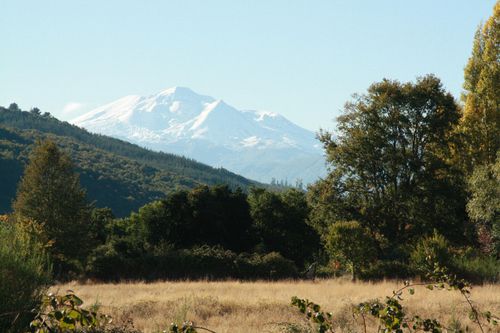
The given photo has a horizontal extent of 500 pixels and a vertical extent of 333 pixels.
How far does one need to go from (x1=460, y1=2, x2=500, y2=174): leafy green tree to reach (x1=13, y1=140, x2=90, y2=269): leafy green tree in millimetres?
25642

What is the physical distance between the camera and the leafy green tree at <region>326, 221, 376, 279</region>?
29.1 meters

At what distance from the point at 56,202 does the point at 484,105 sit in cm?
2856

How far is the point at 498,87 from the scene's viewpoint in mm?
35188

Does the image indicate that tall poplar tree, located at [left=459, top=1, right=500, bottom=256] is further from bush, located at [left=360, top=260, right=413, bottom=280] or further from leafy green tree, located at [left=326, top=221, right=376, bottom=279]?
leafy green tree, located at [left=326, top=221, right=376, bottom=279]

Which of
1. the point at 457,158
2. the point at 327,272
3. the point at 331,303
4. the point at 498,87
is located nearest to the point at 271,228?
the point at 327,272

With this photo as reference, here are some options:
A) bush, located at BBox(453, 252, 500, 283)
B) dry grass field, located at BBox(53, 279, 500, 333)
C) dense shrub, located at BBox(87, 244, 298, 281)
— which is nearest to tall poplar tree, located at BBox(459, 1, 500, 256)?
bush, located at BBox(453, 252, 500, 283)

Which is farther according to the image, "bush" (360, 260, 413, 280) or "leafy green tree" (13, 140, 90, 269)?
"leafy green tree" (13, 140, 90, 269)

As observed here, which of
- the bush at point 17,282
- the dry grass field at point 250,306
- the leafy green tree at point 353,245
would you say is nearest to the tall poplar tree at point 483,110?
the leafy green tree at point 353,245

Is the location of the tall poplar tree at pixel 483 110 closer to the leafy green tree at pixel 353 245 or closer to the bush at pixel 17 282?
the leafy green tree at pixel 353 245

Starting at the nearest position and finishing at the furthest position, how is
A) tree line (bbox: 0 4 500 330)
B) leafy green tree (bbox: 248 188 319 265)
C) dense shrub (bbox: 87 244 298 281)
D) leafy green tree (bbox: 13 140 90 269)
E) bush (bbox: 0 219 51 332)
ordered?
1. bush (bbox: 0 219 51 332)
2. tree line (bbox: 0 4 500 330)
3. dense shrub (bbox: 87 244 298 281)
4. leafy green tree (bbox: 13 140 90 269)
5. leafy green tree (bbox: 248 188 319 265)

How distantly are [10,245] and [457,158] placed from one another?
1248 inches

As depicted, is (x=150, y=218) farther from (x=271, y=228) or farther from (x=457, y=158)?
(x=457, y=158)

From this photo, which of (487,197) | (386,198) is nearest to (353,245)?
(386,198)

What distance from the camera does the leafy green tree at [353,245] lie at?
2914 centimetres
